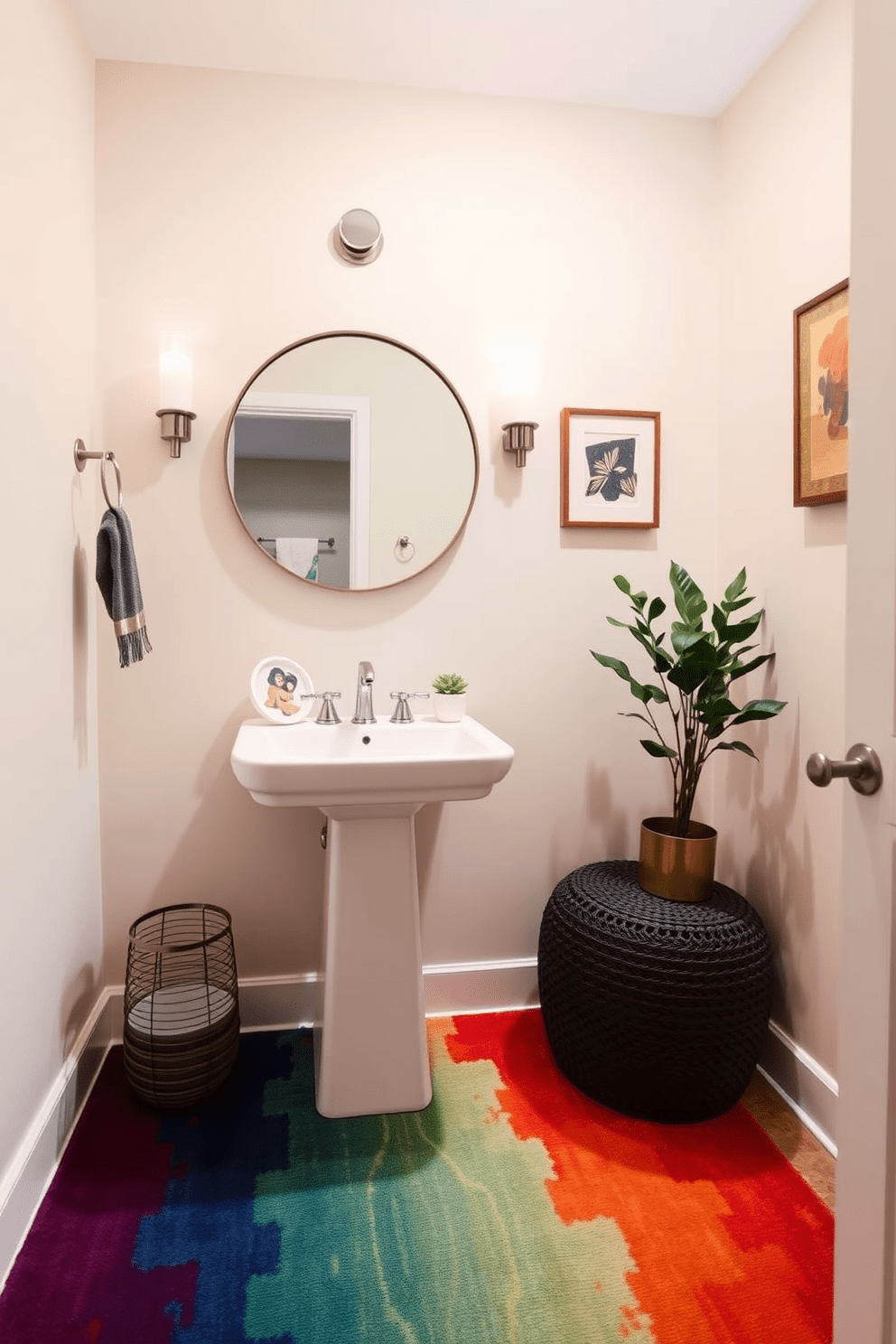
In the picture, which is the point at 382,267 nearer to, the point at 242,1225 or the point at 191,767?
the point at 191,767

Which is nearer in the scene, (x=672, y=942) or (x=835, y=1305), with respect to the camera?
(x=835, y=1305)

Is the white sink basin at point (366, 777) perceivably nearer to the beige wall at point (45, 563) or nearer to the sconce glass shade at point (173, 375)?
the beige wall at point (45, 563)

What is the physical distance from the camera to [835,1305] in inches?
36.5

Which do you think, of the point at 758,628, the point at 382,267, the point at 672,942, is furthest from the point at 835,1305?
the point at 382,267

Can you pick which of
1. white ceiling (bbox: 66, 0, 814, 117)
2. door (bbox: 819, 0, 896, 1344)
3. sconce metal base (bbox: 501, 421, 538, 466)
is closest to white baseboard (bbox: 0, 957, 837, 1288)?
door (bbox: 819, 0, 896, 1344)

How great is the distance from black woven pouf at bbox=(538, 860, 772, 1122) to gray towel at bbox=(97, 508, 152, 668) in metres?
1.17

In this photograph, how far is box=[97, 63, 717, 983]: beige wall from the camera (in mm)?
1960

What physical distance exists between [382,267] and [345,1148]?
2074 millimetres

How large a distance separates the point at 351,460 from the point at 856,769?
1.49m

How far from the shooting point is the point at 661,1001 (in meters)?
1.64

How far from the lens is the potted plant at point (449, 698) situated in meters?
2.02

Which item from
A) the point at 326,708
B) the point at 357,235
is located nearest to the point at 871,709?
the point at 326,708

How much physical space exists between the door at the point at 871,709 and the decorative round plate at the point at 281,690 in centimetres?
136

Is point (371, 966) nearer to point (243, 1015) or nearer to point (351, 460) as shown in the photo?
point (243, 1015)
